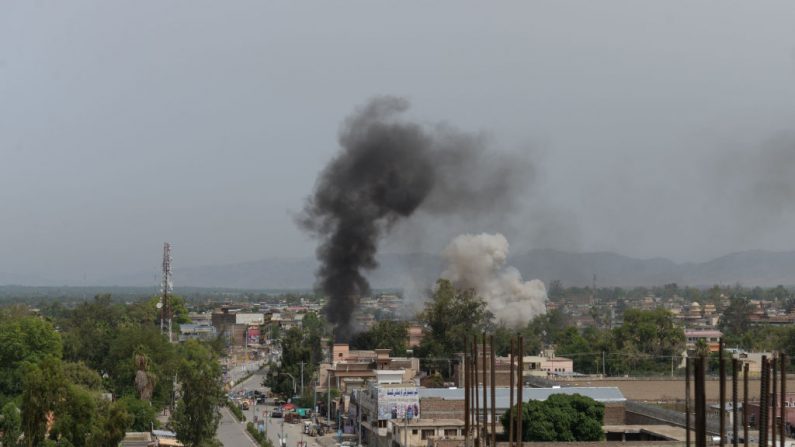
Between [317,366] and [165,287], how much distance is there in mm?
12326

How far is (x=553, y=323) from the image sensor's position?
358 ft

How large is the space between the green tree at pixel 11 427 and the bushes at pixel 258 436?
9298 mm

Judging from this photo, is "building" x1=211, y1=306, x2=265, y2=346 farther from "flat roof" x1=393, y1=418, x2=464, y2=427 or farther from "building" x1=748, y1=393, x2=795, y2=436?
"building" x1=748, y1=393, x2=795, y2=436

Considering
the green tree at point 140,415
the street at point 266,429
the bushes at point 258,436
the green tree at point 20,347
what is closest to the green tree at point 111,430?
the bushes at point 258,436

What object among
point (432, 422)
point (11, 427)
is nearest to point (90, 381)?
point (11, 427)

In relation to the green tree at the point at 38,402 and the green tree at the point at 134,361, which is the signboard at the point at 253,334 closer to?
the green tree at the point at 134,361

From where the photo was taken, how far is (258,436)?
46062 millimetres

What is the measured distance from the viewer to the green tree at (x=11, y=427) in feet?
118

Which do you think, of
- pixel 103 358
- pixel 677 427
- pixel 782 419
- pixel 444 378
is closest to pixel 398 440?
pixel 677 427

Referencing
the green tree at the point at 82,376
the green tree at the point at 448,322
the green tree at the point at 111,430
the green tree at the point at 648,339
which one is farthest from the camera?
the green tree at the point at 648,339

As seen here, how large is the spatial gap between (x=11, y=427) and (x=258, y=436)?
38.5 feet

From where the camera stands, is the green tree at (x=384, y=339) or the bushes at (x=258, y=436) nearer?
the bushes at (x=258, y=436)

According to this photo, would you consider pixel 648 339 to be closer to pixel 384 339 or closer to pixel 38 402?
pixel 384 339

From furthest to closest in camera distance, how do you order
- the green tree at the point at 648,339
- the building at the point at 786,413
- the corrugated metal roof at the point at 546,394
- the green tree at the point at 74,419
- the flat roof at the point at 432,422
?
1. the green tree at the point at 648,339
2. the corrugated metal roof at the point at 546,394
3. the flat roof at the point at 432,422
4. the building at the point at 786,413
5. the green tree at the point at 74,419
